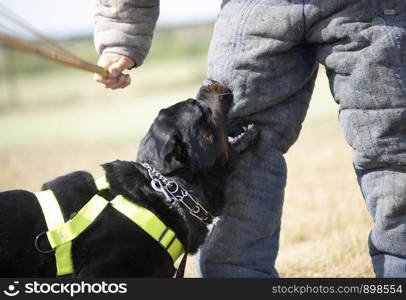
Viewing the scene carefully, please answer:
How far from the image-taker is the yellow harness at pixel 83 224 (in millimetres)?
2842

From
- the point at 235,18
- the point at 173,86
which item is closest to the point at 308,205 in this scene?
the point at 235,18

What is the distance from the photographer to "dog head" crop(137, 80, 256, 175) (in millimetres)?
3096

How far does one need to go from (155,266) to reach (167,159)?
524 mm

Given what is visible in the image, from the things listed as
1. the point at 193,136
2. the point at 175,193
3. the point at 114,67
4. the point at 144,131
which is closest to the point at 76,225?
the point at 175,193

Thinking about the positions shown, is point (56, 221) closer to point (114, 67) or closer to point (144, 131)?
point (114, 67)

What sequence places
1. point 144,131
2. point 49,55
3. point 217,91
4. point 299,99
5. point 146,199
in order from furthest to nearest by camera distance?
point 144,131 < point 299,99 < point 217,91 < point 146,199 < point 49,55

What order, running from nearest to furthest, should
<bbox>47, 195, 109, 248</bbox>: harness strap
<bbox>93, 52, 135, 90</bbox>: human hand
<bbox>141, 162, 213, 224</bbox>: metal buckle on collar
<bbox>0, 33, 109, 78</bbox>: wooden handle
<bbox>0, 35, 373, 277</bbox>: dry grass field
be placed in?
<bbox>0, 33, 109, 78</bbox>: wooden handle
<bbox>47, 195, 109, 248</bbox>: harness strap
<bbox>141, 162, 213, 224</bbox>: metal buckle on collar
<bbox>93, 52, 135, 90</bbox>: human hand
<bbox>0, 35, 373, 277</bbox>: dry grass field

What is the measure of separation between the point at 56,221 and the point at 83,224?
5.6 inches

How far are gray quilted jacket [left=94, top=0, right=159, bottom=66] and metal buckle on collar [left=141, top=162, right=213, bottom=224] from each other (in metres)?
0.66

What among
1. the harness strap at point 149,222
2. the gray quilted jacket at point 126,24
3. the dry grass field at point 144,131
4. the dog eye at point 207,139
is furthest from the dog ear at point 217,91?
the dry grass field at point 144,131

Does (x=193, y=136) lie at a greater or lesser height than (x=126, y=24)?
lesser

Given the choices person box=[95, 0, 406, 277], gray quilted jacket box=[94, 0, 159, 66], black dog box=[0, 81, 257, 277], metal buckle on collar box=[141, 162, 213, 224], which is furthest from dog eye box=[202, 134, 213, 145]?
gray quilted jacket box=[94, 0, 159, 66]

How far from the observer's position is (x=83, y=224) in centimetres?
286

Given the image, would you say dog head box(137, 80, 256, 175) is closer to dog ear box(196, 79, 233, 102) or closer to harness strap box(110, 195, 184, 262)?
dog ear box(196, 79, 233, 102)
